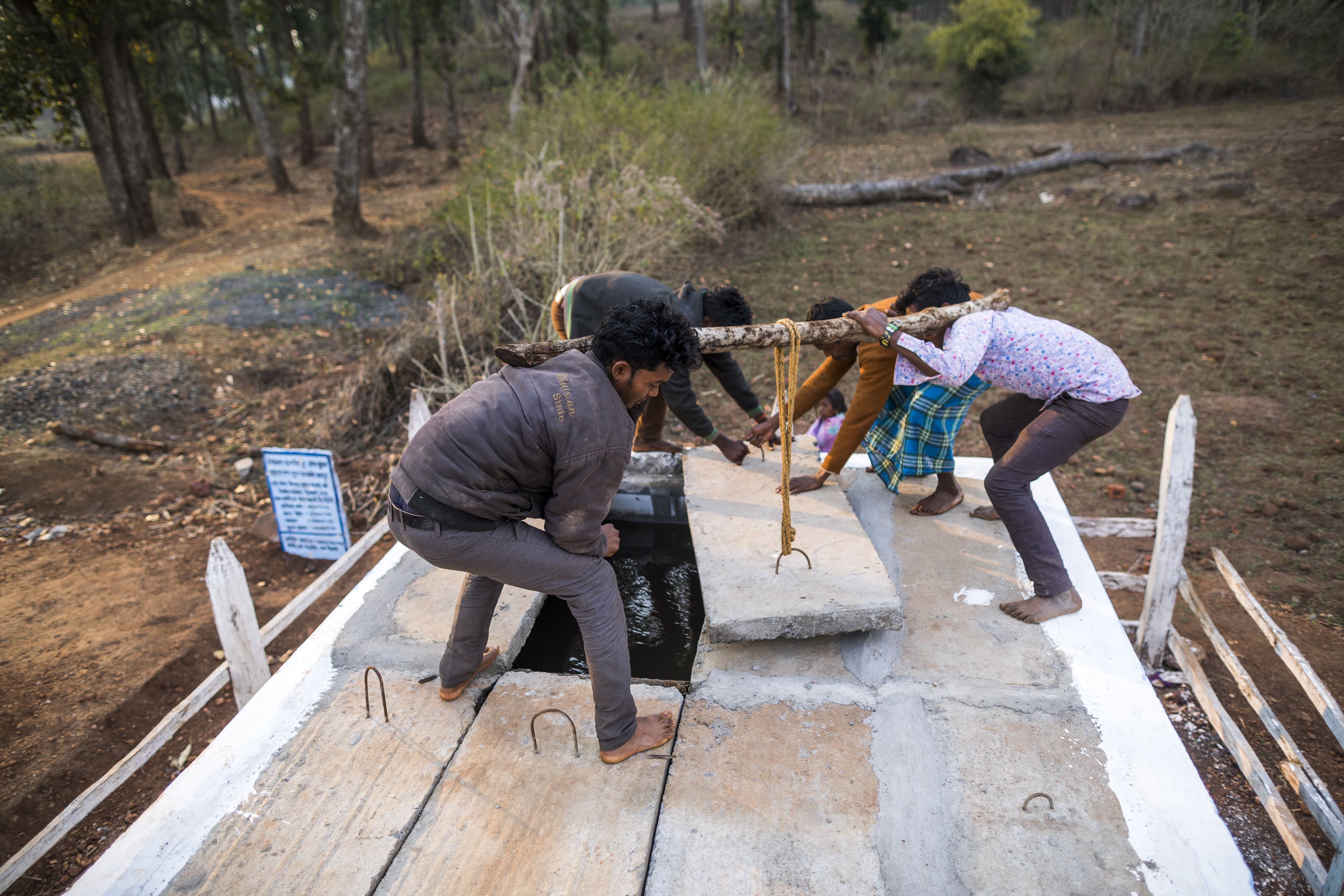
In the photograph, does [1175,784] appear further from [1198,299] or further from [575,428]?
[1198,299]

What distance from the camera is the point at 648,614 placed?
349cm

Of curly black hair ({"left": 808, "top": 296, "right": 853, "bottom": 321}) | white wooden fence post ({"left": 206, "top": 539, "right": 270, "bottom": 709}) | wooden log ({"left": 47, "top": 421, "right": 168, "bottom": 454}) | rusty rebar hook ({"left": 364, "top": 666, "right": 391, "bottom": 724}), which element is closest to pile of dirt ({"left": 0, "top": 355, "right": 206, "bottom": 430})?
wooden log ({"left": 47, "top": 421, "right": 168, "bottom": 454})

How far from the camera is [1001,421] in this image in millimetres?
3246

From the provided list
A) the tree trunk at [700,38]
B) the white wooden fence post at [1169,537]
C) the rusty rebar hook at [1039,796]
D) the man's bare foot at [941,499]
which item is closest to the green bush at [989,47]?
the tree trunk at [700,38]

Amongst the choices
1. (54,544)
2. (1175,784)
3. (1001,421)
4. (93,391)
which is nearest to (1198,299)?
(1001,421)

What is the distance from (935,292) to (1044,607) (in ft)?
4.29

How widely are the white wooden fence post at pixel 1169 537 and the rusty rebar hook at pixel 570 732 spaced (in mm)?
2516

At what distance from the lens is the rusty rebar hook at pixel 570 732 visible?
2189mm

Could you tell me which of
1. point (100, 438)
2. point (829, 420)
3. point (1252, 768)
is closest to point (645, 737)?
point (1252, 768)

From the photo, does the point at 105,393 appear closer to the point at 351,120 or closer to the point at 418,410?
the point at 418,410

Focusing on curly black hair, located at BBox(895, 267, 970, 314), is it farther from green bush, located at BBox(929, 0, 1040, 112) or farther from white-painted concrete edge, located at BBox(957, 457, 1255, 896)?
green bush, located at BBox(929, 0, 1040, 112)

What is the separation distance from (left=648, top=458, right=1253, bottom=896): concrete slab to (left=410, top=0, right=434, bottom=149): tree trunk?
18451 mm

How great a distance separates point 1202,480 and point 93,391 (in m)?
8.28

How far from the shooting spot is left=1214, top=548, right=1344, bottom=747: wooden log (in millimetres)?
2293
